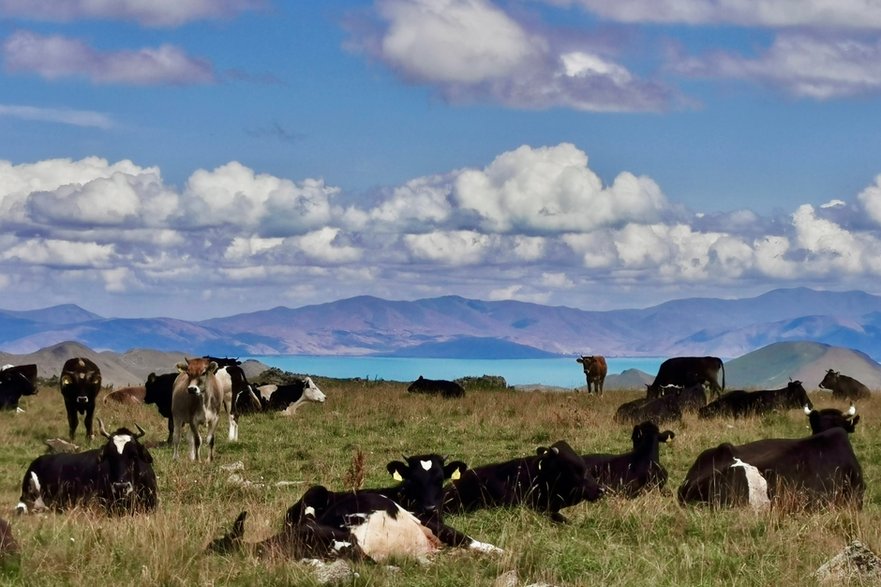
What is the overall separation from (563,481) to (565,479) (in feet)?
0.11

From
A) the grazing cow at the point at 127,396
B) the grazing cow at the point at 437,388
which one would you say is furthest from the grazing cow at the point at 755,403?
the grazing cow at the point at 127,396

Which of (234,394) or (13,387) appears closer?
(234,394)

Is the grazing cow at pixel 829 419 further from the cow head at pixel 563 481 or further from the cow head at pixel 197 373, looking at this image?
the cow head at pixel 197 373

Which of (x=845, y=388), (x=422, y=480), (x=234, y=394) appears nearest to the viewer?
(x=422, y=480)

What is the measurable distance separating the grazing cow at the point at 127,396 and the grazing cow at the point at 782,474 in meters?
19.5

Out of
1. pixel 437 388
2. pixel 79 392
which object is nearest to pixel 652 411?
pixel 437 388

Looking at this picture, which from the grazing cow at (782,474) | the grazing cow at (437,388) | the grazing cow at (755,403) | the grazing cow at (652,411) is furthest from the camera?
the grazing cow at (437,388)

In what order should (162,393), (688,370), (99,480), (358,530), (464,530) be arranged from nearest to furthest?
(358,530) < (464,530) < (99,480) < (162,393) < (688,370)

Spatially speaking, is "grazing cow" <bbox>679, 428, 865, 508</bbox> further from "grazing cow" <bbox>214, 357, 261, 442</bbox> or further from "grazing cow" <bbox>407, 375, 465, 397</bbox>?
"grazing cow" <bbox>407, 375, 465, 397</bbox>

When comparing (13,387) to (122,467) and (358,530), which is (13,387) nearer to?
(122,467)

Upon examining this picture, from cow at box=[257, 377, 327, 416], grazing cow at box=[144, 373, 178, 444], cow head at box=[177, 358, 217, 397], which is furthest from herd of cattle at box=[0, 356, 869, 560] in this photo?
cow at box=[257, 377, 327, 416]

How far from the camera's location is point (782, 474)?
43.9 ft

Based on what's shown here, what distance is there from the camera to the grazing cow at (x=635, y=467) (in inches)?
573

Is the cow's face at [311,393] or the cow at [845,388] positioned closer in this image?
the cow's face at [311,393]
